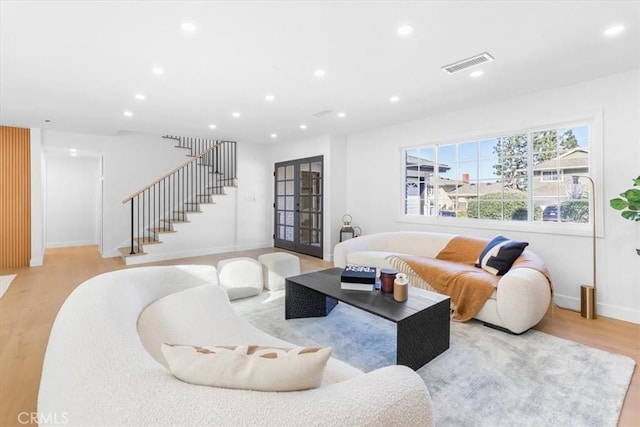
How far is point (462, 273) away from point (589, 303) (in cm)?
133

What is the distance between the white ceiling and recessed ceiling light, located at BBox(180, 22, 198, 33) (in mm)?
30

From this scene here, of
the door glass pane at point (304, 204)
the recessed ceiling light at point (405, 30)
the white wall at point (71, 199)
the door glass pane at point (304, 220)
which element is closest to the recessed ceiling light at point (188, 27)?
the recessed ceiling light at point (405, 30)

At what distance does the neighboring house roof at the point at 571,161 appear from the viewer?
11.5ft

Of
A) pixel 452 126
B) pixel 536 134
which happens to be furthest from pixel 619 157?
pixel 452 126

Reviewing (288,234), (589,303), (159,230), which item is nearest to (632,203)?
(589,303)

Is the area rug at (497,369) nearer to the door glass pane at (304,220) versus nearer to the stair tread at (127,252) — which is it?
the door glass pane at (304,220)

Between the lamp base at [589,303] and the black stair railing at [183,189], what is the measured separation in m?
6.44

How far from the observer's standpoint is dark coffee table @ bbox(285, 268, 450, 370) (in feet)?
6.95

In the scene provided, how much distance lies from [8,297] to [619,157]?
283 inches

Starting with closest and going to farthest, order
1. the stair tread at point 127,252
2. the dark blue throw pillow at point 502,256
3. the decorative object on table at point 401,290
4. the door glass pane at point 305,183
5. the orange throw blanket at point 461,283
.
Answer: the decorative object on table at point 401,290 < the orange throw blanket at point 461,283 < the dark blue throw pillow at point 502,256 < the stair tread at point 127,252 < the door glass pane at point 305,183

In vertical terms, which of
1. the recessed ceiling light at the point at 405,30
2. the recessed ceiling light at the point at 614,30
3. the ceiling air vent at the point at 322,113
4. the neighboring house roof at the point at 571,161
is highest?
the ceiling air vent at the point at 322,113

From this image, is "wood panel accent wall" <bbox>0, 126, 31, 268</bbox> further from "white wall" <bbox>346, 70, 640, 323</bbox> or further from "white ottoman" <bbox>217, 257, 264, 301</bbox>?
"white wall" <bbox>346, 70, 640, 323</bbox>

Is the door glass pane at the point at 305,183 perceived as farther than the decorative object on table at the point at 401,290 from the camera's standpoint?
Yes

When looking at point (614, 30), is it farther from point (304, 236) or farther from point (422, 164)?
point (304, 236)
